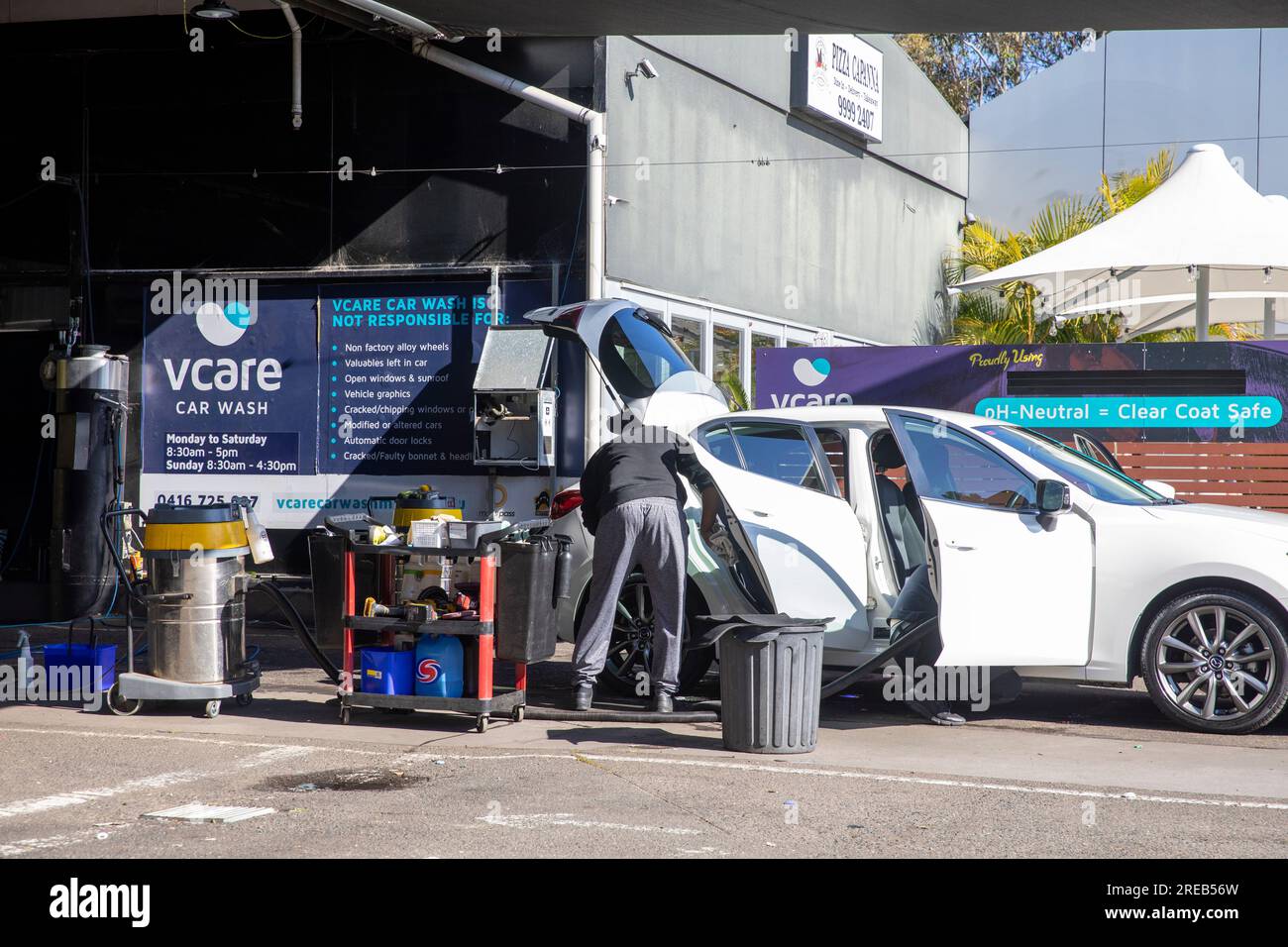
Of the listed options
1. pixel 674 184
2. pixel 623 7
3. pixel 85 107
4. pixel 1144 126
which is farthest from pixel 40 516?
pixel 1144 126

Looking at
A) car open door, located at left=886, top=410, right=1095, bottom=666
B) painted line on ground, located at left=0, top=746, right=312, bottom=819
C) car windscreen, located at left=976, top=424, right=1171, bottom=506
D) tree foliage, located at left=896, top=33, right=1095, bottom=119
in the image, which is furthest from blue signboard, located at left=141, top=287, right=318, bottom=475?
tree foliage, located at left=896, top=33, right=1095, bottom=119

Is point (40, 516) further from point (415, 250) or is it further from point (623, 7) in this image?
point (623, 7)

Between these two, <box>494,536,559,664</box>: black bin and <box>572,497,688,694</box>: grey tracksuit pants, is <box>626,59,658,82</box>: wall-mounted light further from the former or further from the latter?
<box>494,536,559,664</box>: black bin

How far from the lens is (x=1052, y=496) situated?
26.5 ft

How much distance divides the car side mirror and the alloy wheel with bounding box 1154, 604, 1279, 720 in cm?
89

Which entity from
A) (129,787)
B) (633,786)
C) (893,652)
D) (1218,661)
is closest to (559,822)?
(633,786)

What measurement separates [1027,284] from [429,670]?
12.8 meters

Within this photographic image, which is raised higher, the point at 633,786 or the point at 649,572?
the point at 649,572

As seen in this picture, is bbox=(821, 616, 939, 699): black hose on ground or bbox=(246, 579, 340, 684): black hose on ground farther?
bbox=(246, 579, 340, 684): black hose on ground

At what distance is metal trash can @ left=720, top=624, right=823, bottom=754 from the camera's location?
25.1ft

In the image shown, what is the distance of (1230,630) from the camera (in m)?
7.97

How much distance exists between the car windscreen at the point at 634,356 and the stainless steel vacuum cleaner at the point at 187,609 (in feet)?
8.08

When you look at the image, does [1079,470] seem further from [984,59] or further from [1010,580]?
[984,59]

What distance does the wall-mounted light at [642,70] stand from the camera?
1448 centimetres
